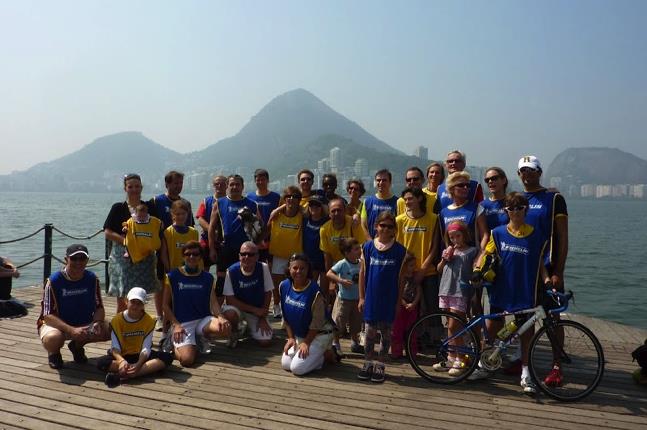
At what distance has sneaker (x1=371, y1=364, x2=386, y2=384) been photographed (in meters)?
5.07

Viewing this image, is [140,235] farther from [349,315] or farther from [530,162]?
[530,162]

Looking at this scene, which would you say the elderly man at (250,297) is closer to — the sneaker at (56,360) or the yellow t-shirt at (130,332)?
the yellow t-shirt at (130,332)

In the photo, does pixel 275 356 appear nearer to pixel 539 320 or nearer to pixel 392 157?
pixel 539 320

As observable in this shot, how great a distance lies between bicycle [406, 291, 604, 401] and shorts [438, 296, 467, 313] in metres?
0.16

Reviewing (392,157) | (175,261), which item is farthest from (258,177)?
(392,157)

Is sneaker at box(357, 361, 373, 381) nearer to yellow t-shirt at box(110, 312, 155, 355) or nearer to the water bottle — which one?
the water bottle

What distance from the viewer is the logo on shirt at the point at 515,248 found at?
4910mm

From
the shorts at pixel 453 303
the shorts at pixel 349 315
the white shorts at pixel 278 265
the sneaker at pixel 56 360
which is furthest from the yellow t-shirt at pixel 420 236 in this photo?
the sneaker at pixel 56 360

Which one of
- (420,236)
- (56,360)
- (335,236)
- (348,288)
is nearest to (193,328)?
(56,360)

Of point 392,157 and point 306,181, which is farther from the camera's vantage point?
point 392,157

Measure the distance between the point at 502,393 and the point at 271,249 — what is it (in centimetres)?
338

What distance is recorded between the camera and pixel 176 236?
6480 millimetres

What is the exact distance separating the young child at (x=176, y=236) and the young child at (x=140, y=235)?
0.57 ft

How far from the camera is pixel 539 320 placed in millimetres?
4809
